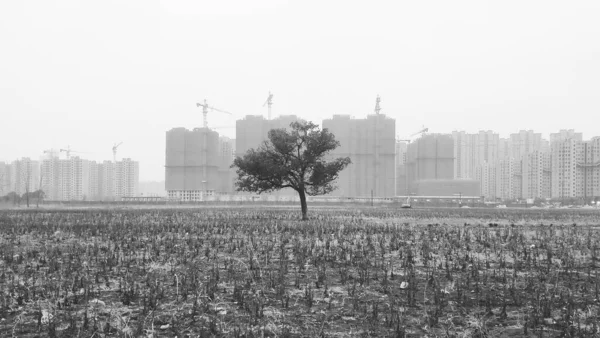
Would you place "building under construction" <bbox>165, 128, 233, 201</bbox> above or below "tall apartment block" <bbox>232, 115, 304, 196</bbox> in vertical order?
below

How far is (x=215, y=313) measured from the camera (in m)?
7.75

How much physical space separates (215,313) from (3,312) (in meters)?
3.62

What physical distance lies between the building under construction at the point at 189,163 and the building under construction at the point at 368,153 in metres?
50.5

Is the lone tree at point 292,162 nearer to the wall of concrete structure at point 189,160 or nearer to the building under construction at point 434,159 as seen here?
the building under construction at point 434,159

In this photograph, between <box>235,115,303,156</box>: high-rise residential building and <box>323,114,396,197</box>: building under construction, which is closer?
<box>323,114,396,197</box>: building under construction

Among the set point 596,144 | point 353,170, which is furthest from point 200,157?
point 596,144

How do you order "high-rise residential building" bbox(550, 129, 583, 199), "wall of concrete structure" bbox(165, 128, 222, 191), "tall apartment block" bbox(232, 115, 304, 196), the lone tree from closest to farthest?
1. the lone tree
2. "high-rise residential building" bbox(550, 129, 583, 199)
3. "tall apartment block" bbox(232, 115, 304, 196)
4. "wall of concrete structure" bbox(165, 128, 222, 191)

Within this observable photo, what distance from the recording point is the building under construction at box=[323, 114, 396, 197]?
17788cm

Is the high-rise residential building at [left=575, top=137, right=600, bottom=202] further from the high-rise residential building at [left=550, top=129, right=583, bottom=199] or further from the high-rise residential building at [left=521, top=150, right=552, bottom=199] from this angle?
the high-rise residential building at [left=521, top=150, right=552, bottom=199]

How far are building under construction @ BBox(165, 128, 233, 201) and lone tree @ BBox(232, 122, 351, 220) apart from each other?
149943 millimetres

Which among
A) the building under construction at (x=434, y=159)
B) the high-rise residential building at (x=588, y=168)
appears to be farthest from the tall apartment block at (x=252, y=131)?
the high-rise residential building at (x=588, y=168)

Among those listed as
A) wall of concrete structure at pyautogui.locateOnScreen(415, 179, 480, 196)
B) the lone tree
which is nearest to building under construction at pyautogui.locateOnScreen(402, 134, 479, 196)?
wall of concrete structure at pyautogui.locateOnScreen(415, 179, 480, 196)

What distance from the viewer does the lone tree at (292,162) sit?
38.2m

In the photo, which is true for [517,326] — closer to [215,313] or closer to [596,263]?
[215,313]
